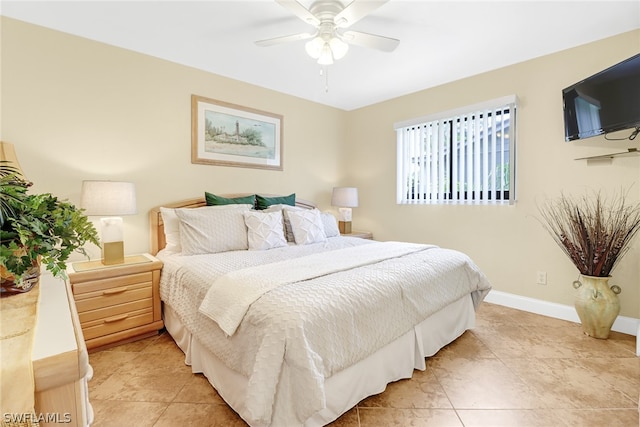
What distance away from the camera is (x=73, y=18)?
2.25 meters

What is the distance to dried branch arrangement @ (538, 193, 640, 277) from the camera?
2.36 meters

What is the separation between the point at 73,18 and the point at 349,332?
301 centimetres

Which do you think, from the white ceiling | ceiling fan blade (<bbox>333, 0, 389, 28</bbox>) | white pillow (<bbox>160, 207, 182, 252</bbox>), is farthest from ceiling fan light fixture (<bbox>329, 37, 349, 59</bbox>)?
white pillow (<bbox>160, 207, 182, 252</bbox>)

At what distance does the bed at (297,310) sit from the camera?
4.13 feet

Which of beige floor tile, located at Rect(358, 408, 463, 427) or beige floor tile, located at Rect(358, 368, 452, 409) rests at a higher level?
beige floor tile, located at Rect(358, 368, 452, 409)

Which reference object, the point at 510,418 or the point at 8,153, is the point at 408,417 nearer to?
the point at 510,418

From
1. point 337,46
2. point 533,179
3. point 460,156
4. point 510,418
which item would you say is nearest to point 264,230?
point 337,46

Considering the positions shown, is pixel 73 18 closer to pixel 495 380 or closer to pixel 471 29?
pixel 471 29

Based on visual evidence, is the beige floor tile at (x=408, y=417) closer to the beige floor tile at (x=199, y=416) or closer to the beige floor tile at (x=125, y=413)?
the beige floor tile at (x=199, y=416)

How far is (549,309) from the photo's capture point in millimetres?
2881

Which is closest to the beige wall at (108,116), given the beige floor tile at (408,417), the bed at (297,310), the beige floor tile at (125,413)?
the bed at (297,310)

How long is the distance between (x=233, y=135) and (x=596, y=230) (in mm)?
3558

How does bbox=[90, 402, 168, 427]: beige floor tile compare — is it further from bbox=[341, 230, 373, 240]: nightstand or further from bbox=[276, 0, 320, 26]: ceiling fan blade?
bbox=[341, 230, 373, 240]: nightstand

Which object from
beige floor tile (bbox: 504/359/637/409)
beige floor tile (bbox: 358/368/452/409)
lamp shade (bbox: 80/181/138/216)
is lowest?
beige floor tile (bbox: 358/368/452/409)
